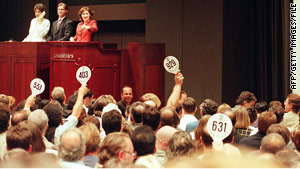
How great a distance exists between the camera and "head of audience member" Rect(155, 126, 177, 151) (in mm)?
4613

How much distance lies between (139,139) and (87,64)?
503 cm

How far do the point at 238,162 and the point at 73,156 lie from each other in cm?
182

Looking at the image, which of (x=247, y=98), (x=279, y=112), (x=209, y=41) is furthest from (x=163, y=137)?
(x=209, y=41)

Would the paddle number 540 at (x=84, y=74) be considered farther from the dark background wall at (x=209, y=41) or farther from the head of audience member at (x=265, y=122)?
the dark background wall at (x=209, y=41)

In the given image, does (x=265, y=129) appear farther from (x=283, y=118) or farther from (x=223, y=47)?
(x=223, y=47)

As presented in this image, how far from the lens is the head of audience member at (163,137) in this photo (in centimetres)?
461

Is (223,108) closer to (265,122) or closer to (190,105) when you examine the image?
(190,105)

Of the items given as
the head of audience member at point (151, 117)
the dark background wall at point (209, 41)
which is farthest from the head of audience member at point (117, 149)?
the dark background wall at point (209, 41)

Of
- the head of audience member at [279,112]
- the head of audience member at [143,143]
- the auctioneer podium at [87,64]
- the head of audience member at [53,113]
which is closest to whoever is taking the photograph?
the head of audience member at [143,143]

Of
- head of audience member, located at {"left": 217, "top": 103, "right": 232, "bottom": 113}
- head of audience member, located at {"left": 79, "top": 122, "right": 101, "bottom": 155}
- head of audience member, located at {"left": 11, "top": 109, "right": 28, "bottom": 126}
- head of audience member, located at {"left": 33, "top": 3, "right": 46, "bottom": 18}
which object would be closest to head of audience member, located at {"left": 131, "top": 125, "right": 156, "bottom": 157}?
head of audience member, located at {"left": 79, "top": 122, "right": 101, "bottom": 155}

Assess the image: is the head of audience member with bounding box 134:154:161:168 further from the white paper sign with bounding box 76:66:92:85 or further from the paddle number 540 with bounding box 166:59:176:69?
the paddle number 540 with bounding box 166:59:176:69

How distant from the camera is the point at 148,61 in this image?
9227 millimetres

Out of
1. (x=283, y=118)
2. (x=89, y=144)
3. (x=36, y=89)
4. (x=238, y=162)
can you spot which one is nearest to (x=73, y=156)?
(x=89, y=144)

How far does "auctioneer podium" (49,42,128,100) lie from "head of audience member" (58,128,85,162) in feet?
16.9
